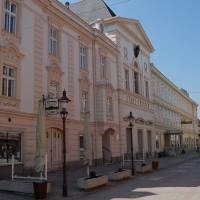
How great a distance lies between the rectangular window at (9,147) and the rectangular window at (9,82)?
7.01 ft

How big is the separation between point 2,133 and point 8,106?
1.40 m

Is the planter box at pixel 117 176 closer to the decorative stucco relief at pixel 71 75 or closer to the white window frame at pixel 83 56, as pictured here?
the decorative stucco relief at pixel 71 75

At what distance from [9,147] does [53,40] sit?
27.4ft

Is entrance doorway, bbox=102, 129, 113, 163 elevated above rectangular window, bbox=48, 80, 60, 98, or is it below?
below

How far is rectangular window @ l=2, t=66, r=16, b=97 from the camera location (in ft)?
Answer: 56.8

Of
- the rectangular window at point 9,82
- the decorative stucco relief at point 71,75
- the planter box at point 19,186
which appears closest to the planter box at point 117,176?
the planter box at point 19,186

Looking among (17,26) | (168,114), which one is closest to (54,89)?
(17,26)

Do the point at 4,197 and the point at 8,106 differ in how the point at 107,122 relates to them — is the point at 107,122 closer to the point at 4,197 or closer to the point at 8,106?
the point at 8,106

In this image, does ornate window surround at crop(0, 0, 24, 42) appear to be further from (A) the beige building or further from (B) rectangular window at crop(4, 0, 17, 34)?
(A) the beige building

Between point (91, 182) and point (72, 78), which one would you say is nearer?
point (91, 182)

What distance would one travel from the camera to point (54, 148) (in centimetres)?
2173

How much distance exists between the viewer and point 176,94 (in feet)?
204

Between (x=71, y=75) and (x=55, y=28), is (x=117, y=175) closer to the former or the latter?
(x=71, y=75)

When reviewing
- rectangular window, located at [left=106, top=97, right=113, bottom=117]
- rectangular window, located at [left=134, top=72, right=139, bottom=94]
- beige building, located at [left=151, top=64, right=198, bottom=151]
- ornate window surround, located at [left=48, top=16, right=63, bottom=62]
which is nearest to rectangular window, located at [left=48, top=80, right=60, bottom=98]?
ornate window surround, located at [left=48, top=16, right=63, bottom=62]
